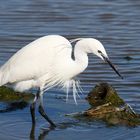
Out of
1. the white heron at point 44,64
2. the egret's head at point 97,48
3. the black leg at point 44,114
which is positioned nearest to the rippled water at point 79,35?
the black leg at point 44,114

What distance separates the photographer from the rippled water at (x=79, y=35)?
8.98 meters

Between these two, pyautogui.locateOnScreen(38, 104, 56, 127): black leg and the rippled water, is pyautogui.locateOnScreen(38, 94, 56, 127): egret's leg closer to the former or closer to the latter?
pyautogui.locateOnScreen(38, 104, 56, 127): black leg

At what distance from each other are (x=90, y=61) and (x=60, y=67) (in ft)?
9.03

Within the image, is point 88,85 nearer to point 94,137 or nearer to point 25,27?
point 94,137

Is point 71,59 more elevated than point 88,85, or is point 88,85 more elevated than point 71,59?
point 71,59

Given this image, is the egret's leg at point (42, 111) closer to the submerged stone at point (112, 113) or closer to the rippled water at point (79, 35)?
the rippled water at point (79, 35)

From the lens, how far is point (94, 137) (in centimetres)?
867

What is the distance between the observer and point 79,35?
535 inches

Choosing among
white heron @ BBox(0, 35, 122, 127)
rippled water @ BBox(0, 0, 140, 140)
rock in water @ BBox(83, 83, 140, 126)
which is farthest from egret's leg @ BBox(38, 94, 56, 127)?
rock in water @ BBox(83, 83, 140, 126)

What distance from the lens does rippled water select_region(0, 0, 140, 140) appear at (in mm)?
8984

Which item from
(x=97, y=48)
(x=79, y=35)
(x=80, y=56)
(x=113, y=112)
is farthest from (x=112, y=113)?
(x=79, y=35)

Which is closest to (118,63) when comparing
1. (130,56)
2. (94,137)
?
(130,56)

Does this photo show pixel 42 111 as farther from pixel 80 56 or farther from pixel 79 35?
pixel 79 35

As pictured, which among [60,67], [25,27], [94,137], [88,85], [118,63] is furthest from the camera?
[25,27]
